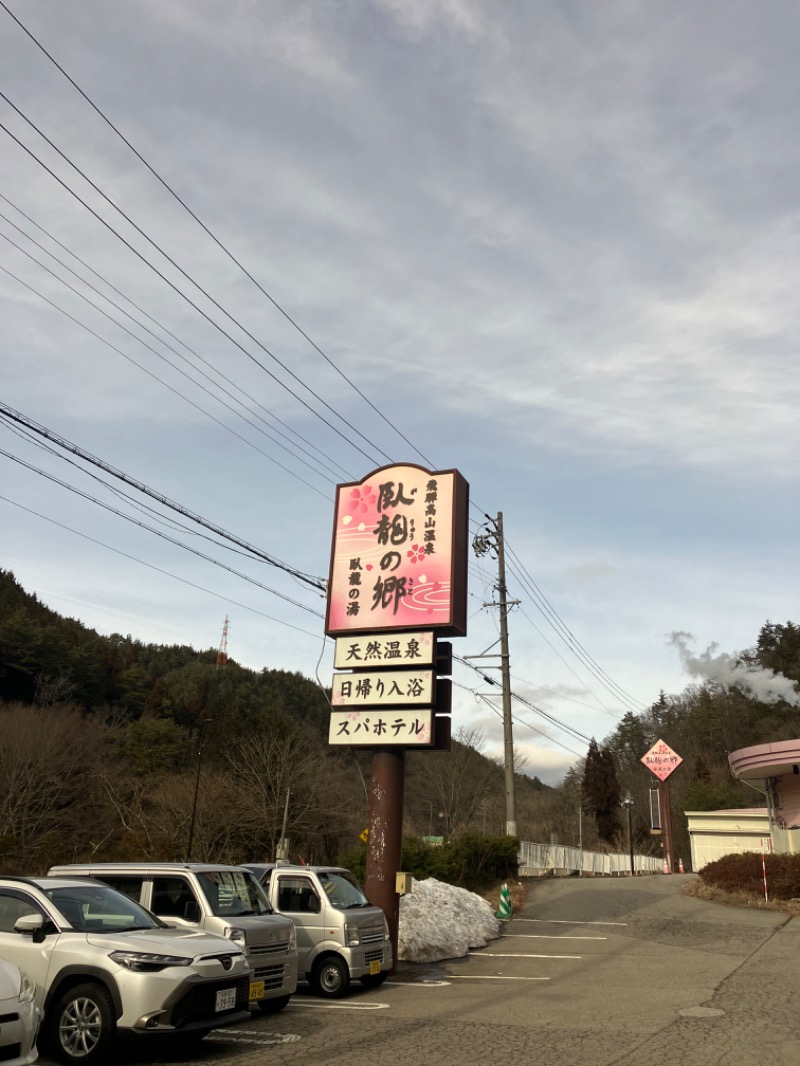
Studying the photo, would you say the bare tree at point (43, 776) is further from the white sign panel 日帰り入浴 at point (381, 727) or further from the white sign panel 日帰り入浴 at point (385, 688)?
the white sign panel 日帰り入浴 at point (385, 688)

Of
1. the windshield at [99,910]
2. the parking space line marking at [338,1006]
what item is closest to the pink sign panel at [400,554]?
the parking space line marking at [338,1006]

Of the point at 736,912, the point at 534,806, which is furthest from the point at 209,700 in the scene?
the point at 736,912

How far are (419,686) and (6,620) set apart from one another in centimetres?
6007

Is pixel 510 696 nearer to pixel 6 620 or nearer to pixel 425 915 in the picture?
pixel 425 915

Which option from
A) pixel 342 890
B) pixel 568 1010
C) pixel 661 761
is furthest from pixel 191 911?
pixel 661 761

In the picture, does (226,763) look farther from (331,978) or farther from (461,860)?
(331,978)

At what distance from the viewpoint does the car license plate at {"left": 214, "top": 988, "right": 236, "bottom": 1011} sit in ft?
26.7

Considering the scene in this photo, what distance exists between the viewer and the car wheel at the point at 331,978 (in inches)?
487

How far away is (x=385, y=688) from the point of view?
16188mm

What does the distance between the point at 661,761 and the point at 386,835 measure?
3083 centimetres

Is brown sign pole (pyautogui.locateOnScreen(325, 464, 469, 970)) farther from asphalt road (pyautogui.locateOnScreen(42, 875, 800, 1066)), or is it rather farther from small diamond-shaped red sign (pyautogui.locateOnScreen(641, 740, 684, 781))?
small diamond-shaped red sign (pyautogui.locateOnScreen(641, 740, 684, 781))

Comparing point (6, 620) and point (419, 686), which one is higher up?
point (6, 620)

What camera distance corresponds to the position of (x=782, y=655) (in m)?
71.8

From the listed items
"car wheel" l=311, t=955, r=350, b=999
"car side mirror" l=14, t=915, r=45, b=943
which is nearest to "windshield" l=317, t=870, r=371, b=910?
"car wheel" l=311, t=955, r=350, b=999
